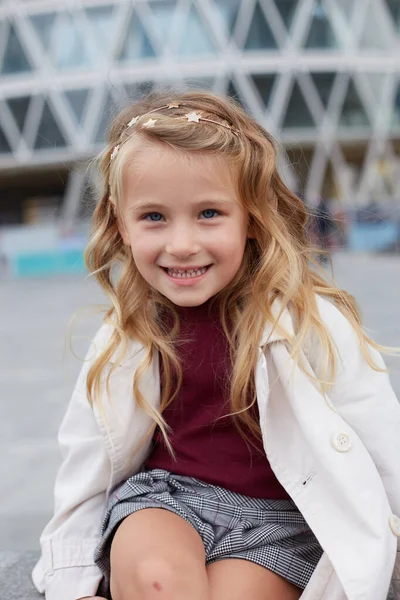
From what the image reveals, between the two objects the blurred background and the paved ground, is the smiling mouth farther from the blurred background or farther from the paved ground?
the blurred background

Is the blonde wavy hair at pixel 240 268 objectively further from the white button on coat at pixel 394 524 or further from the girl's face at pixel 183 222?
the white button on coat at pixel 394 524

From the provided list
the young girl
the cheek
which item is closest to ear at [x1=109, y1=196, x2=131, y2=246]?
the young girl

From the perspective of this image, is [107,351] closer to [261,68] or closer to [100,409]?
[100,409]

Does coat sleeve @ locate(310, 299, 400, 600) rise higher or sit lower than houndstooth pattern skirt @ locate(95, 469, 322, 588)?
higher

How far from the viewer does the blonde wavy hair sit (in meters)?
2.04

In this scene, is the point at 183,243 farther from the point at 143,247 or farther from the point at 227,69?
the point at 227,69

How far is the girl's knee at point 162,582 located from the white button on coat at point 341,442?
0.45m

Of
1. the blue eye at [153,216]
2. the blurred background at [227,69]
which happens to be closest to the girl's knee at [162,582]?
the blue eye at [153,216]

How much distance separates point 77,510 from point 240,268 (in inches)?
32.8

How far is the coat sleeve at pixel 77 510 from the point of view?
2.10 metres

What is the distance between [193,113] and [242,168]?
0.20 m

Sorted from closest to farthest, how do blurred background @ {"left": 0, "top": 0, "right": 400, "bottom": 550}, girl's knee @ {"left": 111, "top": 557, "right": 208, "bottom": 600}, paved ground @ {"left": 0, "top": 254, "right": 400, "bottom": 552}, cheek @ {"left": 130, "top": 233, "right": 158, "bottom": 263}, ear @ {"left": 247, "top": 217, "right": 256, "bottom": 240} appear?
1. girl's knee @ {"left": 111, "top": 557, "right": 208, "bottom": 600}
2. cheek @ {"left": 130, "top": 233, "right": 158, "bottom": 263}
3. ear @ {"left": 247, "top": 217, "right": 256, "bottom": 240}
4. paved ground @ {"left": 0, "top": 254, "right": 400, "bottom": 552}
5. blurred background @ {"left": 0, "top": 0, "right": 400, "bottom": 550}

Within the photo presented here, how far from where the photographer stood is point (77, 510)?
2176mm

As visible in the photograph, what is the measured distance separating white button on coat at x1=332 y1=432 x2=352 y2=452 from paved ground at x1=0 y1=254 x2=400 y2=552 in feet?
1.87
